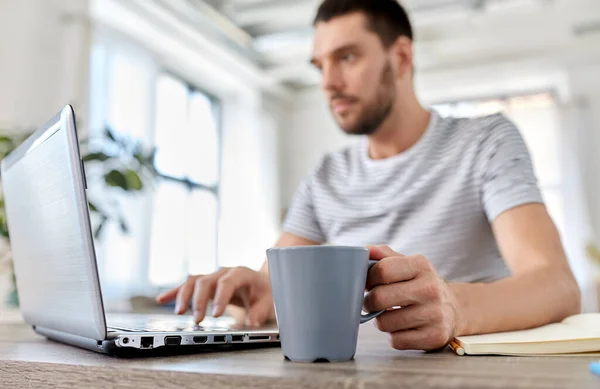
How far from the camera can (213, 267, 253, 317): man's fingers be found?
777 millimetres

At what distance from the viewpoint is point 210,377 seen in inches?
13.8

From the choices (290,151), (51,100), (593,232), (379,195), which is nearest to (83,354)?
(379,195)

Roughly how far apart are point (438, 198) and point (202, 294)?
1.98 feet

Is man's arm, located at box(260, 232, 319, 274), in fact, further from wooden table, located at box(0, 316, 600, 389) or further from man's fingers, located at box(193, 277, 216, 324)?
wooden table, located at box(0, 316, 600, 389)

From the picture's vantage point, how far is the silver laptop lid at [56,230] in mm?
429

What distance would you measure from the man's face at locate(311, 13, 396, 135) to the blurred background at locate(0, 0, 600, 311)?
5.70 ft

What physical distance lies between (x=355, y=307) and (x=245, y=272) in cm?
45

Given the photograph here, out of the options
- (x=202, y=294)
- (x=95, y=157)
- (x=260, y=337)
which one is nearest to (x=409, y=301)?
(x=260, y=337)

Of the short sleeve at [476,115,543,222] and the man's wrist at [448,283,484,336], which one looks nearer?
the man's wrist at [448,283,484,336]

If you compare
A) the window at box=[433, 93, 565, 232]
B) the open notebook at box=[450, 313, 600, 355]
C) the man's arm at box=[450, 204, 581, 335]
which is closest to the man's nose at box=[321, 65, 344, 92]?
the man's arm at box=[450, 204, 581, 335]

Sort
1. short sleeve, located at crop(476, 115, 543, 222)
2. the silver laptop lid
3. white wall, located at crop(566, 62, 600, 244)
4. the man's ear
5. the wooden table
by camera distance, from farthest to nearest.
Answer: white wall, located at crop(566, 62, 600, 244) → the man's ear → short sleeve, located at crop(476, 115, 543, 222) → the silver laptop lid → the wooden table

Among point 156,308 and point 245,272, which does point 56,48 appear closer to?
point 156,308

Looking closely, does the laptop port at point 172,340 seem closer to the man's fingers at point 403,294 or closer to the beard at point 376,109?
the man's fingers at point 403,294

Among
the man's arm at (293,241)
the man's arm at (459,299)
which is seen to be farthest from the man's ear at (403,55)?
the man's arm at (459,299)
